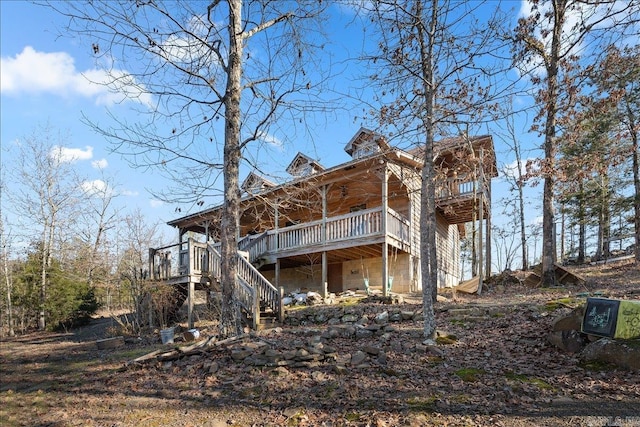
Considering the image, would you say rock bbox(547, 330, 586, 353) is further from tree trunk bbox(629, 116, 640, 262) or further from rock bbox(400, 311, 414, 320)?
tree trunk bbox(629, 116, 640, 262)

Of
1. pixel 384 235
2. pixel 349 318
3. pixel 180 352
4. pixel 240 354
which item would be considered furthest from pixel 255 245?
pixel 240 354

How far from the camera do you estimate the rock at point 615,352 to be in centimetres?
522

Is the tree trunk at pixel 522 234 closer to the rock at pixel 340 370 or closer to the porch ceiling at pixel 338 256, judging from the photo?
the porch ceiling at pixel 338 256

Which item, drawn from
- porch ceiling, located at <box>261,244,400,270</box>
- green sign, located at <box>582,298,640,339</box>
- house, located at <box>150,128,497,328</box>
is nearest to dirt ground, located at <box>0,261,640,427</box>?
green sign, located at <box>582,298,640,339</box>

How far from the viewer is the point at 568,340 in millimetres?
6117

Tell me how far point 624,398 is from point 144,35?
357 inches

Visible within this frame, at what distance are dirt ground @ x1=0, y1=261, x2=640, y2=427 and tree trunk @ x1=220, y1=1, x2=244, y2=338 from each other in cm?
106

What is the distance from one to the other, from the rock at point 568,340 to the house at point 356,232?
24.1 feet

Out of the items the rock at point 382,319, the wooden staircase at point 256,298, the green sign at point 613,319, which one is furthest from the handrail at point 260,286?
the green sign at point 613,319

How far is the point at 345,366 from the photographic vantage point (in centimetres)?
596

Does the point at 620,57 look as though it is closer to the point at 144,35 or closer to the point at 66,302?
the point at 144,35

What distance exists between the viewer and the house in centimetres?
1406

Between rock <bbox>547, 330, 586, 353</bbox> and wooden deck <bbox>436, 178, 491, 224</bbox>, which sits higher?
wooden deck <bbox>436, 178, 491, 224</bbox>

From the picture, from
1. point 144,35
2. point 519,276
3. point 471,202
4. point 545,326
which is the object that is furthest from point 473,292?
point 144,35
